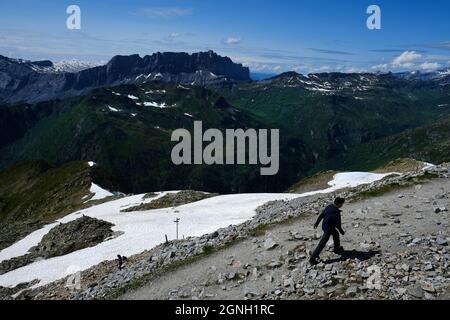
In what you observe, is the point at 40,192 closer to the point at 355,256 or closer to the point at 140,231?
the point at 140,231

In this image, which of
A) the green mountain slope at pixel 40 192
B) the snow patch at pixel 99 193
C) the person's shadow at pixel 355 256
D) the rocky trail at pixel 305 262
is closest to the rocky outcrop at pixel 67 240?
the rocky trail at pixel 305 262

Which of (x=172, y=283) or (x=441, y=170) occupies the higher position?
(x=441, y=170)

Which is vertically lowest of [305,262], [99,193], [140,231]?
[99,193]

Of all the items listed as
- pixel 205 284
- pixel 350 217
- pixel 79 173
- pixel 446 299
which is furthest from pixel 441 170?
pixel 79 173

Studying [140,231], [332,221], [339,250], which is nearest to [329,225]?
[332,221]

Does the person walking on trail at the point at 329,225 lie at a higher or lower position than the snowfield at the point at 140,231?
higher

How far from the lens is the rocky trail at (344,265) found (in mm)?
19845

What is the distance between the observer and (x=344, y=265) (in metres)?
22.2

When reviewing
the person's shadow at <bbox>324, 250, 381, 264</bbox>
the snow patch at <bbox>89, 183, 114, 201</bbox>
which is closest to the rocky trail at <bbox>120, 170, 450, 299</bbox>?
the person's shadow at <bbox>324, 250, 381, 264</bbox>

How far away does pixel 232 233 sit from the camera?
1267 inches

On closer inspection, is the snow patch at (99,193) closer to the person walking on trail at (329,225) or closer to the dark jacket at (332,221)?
the person walking on trail at (329,225)
